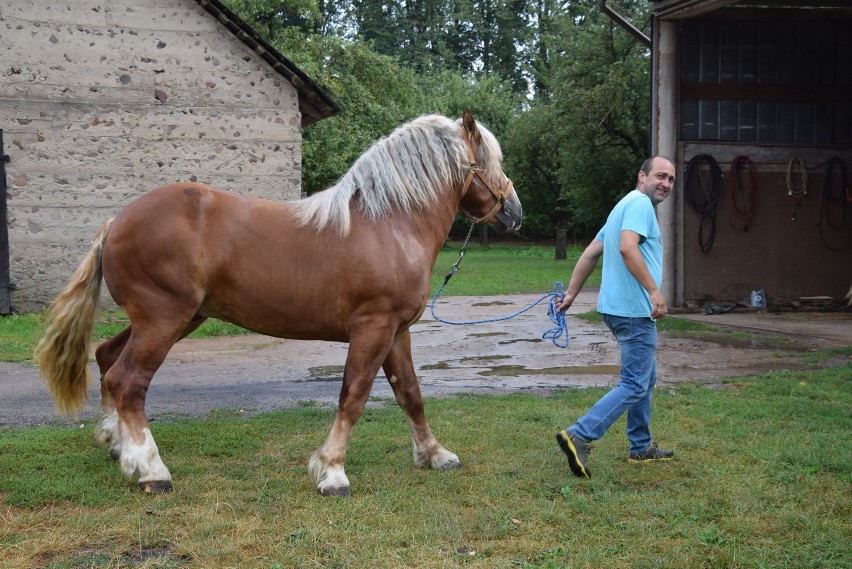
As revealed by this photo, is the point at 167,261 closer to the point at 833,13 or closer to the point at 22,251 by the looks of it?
the point at 22,251

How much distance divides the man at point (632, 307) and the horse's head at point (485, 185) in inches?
24.0

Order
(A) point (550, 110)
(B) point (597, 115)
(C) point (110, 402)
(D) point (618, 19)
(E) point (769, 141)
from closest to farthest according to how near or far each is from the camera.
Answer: (C) point (110, 402) → (E) point (769, 141) → (D) point (618, 19) → (B) point (597, 115) → (A) point (550, 110)

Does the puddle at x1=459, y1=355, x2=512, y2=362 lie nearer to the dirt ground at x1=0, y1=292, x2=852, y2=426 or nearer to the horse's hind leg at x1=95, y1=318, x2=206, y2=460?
the dirt ground at x1=0, y1=292, x2=852, y2=426

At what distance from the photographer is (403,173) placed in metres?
5.02

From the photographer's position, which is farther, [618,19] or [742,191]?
[618,19]

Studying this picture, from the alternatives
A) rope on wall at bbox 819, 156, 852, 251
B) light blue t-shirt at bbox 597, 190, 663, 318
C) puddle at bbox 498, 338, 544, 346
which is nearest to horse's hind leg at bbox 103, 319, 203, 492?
light blue t-shirt at bbox 597, 190, 663, 318

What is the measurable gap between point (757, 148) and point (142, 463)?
41.7 ft

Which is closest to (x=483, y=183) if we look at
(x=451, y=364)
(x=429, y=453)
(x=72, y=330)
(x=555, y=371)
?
(x=429, y=453)

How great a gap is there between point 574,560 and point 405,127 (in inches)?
107

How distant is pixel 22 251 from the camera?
12.4m

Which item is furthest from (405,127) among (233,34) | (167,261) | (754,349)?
(233,34)

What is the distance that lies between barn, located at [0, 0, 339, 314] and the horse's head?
817 cm

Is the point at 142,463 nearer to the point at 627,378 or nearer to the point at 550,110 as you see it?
the point at 627,378

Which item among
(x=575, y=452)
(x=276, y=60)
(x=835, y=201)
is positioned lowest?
(x=575, y=452)
